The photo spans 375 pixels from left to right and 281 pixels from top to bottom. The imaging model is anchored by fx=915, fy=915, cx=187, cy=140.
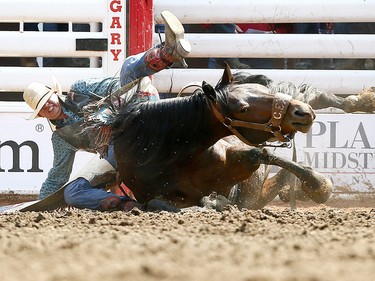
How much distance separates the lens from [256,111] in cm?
503

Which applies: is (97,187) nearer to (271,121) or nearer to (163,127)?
(163,127)

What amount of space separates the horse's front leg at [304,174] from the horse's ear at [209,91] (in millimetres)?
467

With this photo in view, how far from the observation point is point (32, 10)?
24.0ft

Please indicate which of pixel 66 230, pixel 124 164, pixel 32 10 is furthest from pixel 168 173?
pixel 32 10

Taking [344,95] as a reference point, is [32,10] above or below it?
above

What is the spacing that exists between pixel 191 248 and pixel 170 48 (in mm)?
2781

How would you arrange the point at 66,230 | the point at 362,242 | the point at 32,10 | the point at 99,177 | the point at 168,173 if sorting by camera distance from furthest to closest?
the point at 32,10 → the point at 99,177 → the point at 168,173 → the point at 66,230 → the point at 362,242

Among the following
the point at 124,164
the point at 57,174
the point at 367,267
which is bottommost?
the point at 57,174

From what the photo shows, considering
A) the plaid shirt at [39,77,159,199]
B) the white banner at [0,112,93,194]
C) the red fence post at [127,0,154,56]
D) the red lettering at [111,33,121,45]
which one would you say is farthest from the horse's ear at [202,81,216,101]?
the white banner at [0,112,93,194]

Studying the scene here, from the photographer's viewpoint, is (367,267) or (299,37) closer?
(367,267)

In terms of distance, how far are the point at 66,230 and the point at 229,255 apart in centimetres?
128

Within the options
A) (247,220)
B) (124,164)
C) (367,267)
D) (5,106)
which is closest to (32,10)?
(5,106)

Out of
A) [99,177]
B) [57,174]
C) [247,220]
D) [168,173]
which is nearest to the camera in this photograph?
[247,220]

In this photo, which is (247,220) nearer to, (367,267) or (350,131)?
(367,267)
